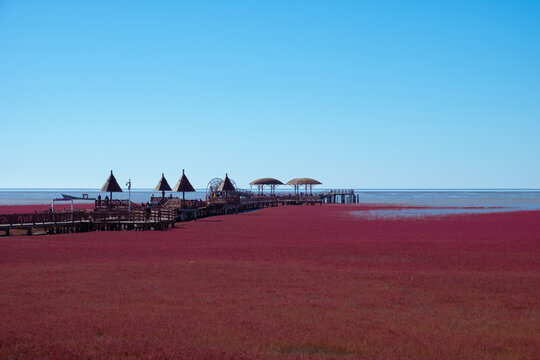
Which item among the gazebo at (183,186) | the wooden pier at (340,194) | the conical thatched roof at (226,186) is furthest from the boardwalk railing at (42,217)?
the wooden pier at (340,194)

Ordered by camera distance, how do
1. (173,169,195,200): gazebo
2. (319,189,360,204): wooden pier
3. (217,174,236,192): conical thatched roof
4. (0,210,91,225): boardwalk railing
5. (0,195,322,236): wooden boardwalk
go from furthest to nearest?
(319,189,360,204): wooden pier → (217,174,236,192): conical thatched roof → (173,169,195,200): gazebo → (0,195,322,236): wooden boardwalk → (0,210,91,225): boardwalk railing

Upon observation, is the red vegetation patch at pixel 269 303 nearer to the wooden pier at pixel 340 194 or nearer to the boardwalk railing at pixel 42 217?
the boardwalk railing at pixel 42 217

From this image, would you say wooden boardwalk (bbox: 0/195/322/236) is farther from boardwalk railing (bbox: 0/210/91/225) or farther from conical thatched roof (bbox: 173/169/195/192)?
conical thatched roof (bbox: 173/169/195/192)

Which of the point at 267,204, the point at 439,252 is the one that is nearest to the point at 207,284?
the point at 439,252

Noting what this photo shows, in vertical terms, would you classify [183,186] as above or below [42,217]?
above

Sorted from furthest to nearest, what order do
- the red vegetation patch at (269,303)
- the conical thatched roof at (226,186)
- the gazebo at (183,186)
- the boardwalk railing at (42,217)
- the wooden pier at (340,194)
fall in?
the wooden pier at (340,194)
the conical thatched roof at (226,186)
the gazebo at (183,186)
the boardwalk railing at (42,217)
the red vegetation patch at (269,303)

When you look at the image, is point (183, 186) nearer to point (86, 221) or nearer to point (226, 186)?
point (226, 186)

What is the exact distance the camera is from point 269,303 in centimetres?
1102

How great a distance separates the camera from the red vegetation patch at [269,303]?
26.7ft

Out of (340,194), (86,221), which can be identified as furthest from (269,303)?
(340,194)

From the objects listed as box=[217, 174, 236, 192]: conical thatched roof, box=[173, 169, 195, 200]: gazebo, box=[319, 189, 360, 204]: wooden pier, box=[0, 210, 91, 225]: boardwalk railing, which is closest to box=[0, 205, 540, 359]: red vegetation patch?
box=[0, 210, 91, 225]: boardwalk railing

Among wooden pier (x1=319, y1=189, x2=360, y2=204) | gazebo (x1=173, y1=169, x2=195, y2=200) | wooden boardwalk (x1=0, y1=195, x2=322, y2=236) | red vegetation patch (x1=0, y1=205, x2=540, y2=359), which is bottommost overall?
red vegetation patch (x1=0, y1=205, x2=540, y2=359)

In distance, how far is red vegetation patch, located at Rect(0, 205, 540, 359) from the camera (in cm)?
814

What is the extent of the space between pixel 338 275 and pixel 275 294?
3319mm
